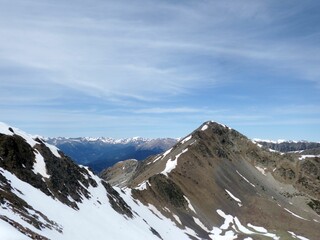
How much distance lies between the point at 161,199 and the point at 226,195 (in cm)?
4267

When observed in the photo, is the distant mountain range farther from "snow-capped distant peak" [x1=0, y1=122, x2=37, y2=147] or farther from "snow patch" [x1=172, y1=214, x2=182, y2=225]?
"snow patch" [x1=172, y1=214, x2=182, y2=225]

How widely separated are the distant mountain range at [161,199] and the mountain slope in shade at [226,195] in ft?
1.38

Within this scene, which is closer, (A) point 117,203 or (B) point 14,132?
(B) point 14,132

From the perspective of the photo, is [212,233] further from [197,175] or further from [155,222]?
[197,175]

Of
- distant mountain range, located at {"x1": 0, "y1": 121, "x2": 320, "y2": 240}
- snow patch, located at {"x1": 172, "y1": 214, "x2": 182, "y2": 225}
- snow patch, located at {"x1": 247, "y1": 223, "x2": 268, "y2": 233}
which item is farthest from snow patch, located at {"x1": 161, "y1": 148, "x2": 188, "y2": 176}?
snow patch, located at {"x1": 247, "y1": 223, "x2": 268, "y2": 233}

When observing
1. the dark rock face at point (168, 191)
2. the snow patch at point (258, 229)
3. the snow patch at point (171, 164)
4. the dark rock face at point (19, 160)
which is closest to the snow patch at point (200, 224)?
the dark rock face at point (168, 191)

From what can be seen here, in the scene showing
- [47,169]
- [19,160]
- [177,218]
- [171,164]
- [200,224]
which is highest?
[171,164]

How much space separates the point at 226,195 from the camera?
151m

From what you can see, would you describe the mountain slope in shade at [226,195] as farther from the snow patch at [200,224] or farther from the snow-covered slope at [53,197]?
the snow-covered slope at [53,197]

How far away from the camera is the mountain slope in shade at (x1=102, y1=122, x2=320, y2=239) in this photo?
120m

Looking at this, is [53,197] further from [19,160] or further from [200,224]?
[200,224]

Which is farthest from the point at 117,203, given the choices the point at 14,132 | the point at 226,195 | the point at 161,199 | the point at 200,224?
the point at 226,195

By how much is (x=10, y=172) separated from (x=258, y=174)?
527ft

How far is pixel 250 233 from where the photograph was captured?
410 ft
